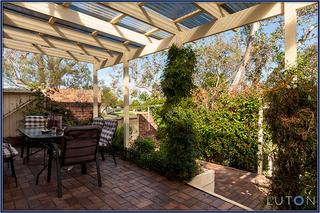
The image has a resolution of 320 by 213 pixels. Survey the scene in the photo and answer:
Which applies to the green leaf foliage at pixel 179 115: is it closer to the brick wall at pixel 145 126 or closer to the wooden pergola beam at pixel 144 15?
the wooden pergola beam at pixel 144 15

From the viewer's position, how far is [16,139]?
6.18 m

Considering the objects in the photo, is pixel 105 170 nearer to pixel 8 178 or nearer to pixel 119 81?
pixel 8 178

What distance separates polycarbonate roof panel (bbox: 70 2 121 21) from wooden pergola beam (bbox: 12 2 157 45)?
7cm

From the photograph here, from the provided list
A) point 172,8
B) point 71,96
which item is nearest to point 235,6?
point 172,8

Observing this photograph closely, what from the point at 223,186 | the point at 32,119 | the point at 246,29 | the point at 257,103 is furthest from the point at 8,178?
the point at 246,29

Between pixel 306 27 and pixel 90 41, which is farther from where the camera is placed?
pixel 306 27

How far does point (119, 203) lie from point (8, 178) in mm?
2133

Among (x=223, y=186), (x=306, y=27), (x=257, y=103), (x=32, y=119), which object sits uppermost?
(x=306, y=27)

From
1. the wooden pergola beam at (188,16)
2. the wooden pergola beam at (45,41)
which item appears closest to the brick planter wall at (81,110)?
the wooden pergola beam at (45,41)

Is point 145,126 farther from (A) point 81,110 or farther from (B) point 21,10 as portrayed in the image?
(B) point 21,10

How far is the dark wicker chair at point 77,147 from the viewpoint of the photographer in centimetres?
295

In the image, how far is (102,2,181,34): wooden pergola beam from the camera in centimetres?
347

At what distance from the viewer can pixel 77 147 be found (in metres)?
3.09

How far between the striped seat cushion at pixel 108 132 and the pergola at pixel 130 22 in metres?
0.79
